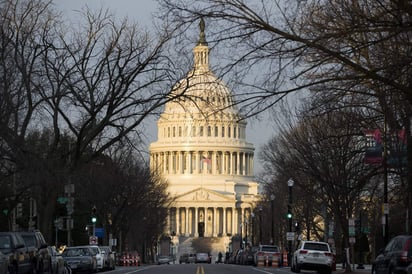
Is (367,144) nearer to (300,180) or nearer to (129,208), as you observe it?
(300,180)

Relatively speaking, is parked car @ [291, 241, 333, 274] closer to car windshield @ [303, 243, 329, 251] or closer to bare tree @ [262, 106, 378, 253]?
car windshield @ [303, 243, 329, 251]

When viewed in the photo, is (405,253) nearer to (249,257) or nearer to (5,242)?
(5,242)

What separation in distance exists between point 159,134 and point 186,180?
11.1m

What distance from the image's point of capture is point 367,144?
126ft

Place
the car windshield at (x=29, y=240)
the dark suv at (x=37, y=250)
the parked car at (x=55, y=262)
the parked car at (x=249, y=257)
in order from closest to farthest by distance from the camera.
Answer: the dark suv at (x=37, y=250) < the car windshield at (x=29, y=240) < the parked car at (x=55, y=262) < the parked car at (x=249, y=257)

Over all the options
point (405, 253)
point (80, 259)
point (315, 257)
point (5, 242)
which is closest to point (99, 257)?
point (80, 259)

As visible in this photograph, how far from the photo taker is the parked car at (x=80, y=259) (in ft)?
151

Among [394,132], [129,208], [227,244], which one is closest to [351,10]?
[394,132]

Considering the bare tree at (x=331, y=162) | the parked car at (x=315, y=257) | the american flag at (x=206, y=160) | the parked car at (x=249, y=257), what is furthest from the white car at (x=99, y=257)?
the american flag at (x=206, y=160)

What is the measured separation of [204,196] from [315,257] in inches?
5877

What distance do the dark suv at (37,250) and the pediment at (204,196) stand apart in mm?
161474

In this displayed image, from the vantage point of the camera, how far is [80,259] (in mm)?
46219

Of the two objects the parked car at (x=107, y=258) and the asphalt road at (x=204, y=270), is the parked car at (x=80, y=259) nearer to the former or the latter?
the asphalt road at (x=204, y=270)

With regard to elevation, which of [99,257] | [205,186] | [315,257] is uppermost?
[205,186]
